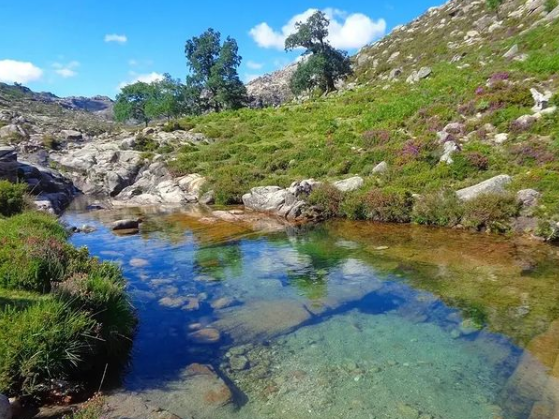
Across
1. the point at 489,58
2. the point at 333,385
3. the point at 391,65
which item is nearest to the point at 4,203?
the point at 333,385

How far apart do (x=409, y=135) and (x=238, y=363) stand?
25.4m

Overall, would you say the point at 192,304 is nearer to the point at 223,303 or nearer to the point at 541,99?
the point at 223,303

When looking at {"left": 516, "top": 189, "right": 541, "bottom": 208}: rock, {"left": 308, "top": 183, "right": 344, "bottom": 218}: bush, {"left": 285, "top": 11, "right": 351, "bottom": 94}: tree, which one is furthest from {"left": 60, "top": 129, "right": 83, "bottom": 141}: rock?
{"left": 516, "top": 189, "right": 541, "bottom": 208}: rock

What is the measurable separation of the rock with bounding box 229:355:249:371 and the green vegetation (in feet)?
7.81

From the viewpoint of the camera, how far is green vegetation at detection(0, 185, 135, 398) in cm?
723

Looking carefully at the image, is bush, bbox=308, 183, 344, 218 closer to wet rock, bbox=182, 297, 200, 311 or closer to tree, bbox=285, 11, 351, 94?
wet rock, bbox=182, 297, 200, 311

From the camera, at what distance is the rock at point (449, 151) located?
24625 mm

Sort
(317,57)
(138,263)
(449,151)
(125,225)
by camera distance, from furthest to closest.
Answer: (317,57), (449,151), (125,225), (138,263)

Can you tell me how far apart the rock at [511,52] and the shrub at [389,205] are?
2441 cm

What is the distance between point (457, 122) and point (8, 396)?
28.5 metres

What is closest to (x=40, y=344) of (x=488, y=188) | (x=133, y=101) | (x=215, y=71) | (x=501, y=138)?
(x=488, y=188)

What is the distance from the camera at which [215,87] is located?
72.6m

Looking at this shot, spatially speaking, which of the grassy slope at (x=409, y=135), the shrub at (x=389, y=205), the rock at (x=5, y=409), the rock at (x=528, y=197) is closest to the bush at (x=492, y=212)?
the rock at (x=528, y=197)

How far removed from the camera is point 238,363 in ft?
30.4
